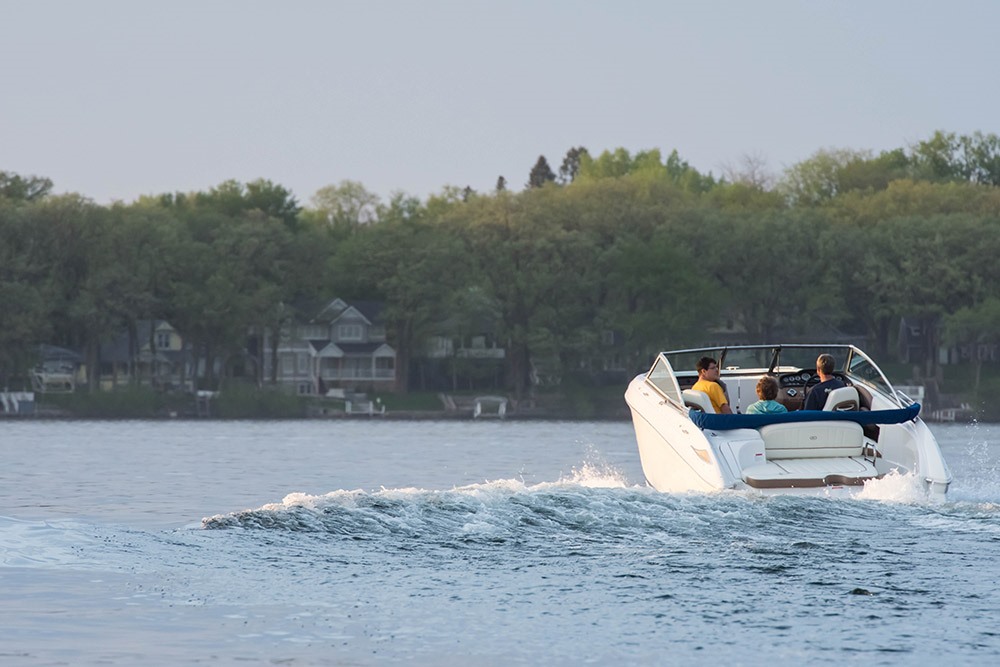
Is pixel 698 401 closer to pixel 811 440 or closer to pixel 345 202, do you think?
pixel 811 440

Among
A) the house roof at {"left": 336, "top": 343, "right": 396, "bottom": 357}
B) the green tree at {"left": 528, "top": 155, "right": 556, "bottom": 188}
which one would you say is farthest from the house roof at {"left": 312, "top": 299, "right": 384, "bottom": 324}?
the green tree at {"left": 528, "top": 155, "right": 556, "bottom": 188}

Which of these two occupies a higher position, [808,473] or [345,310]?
[345,310]

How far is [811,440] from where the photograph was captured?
17672 millimetres

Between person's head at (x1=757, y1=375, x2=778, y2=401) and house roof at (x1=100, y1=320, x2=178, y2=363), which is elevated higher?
house roof at (x1=100, y1=320, x2=178, y2=363)

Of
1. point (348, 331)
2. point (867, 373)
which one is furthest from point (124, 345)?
point (867, 373)

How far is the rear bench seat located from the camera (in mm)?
16938

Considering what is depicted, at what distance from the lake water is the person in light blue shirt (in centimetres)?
151

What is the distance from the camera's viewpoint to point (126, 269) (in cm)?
9700

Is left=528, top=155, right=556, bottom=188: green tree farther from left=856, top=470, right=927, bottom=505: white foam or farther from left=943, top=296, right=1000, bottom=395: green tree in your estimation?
left=856, top=470, right=927, bottom=505: white foam

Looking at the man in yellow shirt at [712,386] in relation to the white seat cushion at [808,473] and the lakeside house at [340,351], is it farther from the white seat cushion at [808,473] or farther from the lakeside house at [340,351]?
the lakeside house at [340,351]

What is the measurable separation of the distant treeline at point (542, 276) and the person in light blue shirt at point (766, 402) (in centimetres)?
7707

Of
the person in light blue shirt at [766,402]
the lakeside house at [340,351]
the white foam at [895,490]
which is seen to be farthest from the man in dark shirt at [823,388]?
the lakeside house at [340,351]

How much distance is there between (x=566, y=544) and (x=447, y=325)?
273 ft

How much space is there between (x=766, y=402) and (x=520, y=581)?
598 cm
